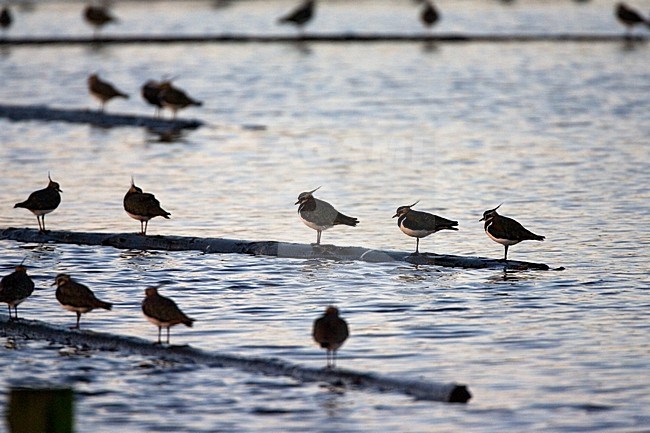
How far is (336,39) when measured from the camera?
41656 mm

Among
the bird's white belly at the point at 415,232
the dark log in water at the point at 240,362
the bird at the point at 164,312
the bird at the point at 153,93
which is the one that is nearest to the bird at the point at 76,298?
the dark log in water at the point at 240,362

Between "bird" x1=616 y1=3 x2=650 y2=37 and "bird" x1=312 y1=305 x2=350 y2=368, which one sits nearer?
"bird" x1=312 y1=305 x2=350 y2=368

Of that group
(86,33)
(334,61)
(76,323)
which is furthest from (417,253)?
(86,33)

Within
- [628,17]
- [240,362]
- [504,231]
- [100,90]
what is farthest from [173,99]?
[628,17]

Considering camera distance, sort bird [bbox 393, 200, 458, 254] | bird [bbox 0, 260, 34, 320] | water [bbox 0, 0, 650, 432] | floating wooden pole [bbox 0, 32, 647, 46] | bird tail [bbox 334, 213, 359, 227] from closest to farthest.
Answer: water [bbox 0, 0, 650, 432], bird [bbox 0, 260, 34, 320], bird [bbox 393, 200, 458, 254], bird tail [bbox 334, 213, 359, 227], floating wooden pole [bbox 0, 32, 647, 46]

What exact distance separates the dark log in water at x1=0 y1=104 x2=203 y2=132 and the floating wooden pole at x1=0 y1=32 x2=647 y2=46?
47.7ft

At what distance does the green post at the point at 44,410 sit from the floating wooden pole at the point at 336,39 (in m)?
34.5

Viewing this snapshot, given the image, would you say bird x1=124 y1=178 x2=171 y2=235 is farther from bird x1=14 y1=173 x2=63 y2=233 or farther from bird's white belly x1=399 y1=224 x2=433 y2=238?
bird's white belly x1=399 y1=224 x2=433 y2=238

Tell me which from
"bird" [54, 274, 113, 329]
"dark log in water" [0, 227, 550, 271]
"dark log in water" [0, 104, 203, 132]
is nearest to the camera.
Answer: "bird" [54, 274, 113, 329]

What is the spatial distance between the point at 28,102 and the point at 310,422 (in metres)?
21.9

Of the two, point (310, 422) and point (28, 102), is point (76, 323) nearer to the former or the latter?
point (310, 422)

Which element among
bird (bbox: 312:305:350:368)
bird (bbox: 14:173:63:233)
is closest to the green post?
bird (bbox: 312:305:350:368)

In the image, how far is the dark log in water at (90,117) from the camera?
2561 centimetres

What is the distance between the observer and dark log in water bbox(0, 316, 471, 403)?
935 cm
